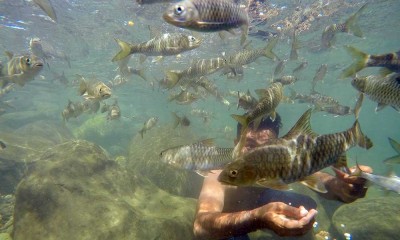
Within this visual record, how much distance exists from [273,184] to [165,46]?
3.70 m

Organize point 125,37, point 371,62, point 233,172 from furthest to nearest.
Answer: point 125,37
point 371,62
point 233,172

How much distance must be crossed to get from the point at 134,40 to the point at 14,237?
22775 mm

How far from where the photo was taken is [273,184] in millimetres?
2816

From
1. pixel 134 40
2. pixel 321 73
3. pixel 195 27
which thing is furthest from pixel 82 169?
pixel 134 40

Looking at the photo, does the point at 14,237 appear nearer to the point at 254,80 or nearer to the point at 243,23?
the point at 243,23

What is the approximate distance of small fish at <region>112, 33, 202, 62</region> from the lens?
214 inches

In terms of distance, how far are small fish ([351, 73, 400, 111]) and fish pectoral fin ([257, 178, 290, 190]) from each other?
3.46 meters

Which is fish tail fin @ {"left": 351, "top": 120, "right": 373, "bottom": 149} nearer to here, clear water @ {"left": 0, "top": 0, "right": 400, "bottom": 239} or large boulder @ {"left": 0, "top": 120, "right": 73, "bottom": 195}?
large boulder @ {"left": 0, "top": 120, "right": 73, "bottom": 195}

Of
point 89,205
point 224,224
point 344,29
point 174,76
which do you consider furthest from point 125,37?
point 224,224

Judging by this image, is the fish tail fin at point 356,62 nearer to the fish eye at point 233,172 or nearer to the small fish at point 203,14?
the small fish at point 203,14

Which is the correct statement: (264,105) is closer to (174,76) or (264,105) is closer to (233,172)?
(233,172)

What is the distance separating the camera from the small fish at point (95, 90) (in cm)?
657

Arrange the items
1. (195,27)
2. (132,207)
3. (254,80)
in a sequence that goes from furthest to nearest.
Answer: (254,80) → (132,207) → (195,27)

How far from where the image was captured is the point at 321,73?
1341cm
